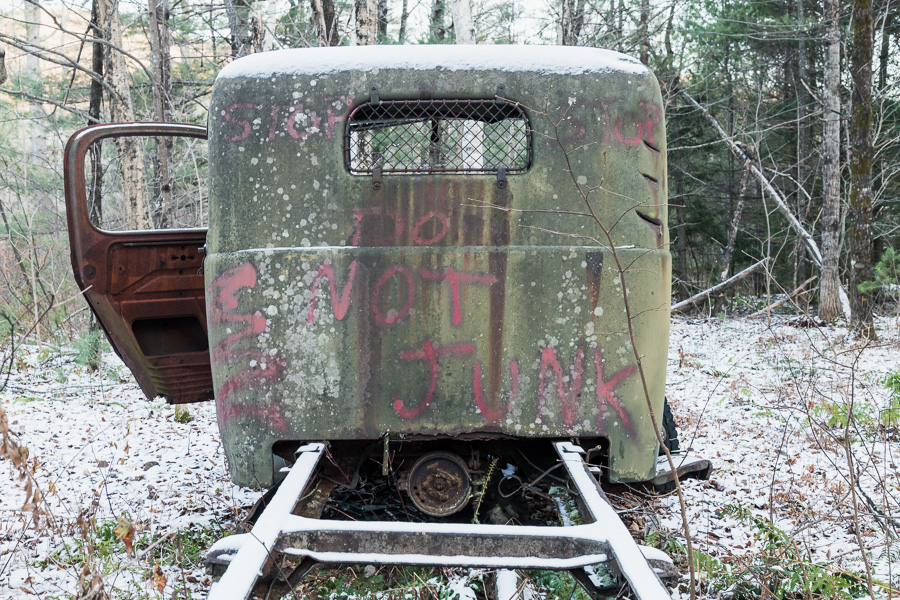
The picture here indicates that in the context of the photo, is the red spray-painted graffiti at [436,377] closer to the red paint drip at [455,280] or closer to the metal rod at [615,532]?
the red paint drip at [455,280]

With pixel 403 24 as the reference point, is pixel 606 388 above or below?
below

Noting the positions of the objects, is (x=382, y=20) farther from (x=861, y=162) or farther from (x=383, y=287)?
(x=383, y=287)

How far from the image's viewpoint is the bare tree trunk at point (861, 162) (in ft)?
30.3

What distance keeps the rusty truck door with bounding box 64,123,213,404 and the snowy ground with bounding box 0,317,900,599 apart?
2.40 feet

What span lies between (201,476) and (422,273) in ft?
9.16

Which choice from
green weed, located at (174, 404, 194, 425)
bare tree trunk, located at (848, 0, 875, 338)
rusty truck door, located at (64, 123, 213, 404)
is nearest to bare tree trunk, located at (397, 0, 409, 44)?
bare tree trunk, located at (848, 0, 875, 338)

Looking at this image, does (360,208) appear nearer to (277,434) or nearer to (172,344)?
(277,434)

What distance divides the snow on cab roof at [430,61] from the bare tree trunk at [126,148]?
671cm

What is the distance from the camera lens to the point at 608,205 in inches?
110

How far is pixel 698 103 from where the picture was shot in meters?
14.3

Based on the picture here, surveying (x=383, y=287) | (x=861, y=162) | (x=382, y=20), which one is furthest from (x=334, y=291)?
(x=382, y=20)

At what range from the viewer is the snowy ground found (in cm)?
314

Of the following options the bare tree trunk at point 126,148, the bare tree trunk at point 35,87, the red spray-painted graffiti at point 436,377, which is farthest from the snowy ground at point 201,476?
the bare tree trunk at point 35,87

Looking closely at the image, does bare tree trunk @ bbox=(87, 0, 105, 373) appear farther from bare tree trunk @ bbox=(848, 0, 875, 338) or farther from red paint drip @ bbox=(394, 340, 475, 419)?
bare tree trunk @ bbox=(848, 0, 875, 338)
